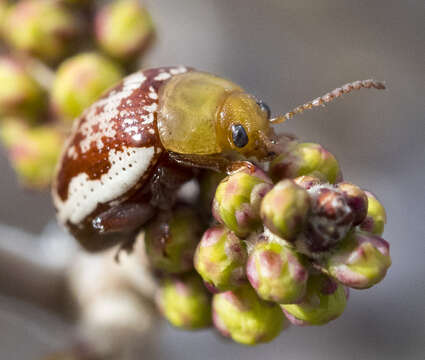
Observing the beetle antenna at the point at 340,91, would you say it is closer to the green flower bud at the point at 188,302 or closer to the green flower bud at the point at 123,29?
the green flower bud at the point at 188,302

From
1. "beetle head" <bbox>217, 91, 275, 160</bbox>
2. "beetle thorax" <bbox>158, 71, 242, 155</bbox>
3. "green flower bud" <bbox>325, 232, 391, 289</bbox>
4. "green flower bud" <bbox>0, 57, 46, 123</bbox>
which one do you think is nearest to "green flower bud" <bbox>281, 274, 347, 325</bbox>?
"green flower bud" <bbox>325, 232, 391, 289</bbox>

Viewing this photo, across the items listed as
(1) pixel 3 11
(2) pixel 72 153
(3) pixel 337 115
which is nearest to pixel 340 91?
(2) pixel 72 153

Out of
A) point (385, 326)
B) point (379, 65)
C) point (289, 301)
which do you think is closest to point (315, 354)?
point (385, 326)

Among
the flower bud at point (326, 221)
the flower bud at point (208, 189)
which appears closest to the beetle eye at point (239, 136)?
the flower bud at point (208, 189)

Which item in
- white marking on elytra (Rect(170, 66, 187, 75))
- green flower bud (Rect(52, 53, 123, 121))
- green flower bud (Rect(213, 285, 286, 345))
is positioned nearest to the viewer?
green flower bud (Rect(213, 285, 286, 345))

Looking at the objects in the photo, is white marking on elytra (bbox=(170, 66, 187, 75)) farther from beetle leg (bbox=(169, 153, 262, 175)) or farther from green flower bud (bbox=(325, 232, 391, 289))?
green flower bud (bbox=(325, 232, 391, 289))

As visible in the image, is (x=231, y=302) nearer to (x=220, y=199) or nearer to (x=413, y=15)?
(x=220, y=199)
